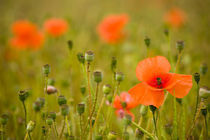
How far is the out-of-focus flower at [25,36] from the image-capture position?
78.8 inches

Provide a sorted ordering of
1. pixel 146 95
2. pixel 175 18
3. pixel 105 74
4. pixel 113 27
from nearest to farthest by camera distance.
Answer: pixel 146 95 → pixel 105 74 → pixel 113 27 → pixel 175 18

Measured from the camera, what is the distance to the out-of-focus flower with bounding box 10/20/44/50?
200 centimetres

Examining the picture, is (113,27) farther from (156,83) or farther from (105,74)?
(156,83)

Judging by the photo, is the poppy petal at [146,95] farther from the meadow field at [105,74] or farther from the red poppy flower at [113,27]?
the red poppy flower at [113,27]

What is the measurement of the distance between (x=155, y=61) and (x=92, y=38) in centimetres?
215

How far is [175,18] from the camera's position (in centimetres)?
254

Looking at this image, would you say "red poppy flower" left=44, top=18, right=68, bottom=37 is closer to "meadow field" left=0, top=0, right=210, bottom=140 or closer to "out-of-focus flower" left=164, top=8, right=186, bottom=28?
"meadow field" left=0, top=0, right=210, bottom=140

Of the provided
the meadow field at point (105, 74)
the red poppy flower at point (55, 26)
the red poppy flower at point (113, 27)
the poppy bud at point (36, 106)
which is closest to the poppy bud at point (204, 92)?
the meadow field at point (105, 74)

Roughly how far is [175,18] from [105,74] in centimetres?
138

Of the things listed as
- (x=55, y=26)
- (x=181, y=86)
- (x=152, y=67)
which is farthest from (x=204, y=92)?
(x=55, y=26)

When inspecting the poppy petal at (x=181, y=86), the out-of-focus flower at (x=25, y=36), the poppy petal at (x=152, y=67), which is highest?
the out-of-focus flower at (x=25, y=36)

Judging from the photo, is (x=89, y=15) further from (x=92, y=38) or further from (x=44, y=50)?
(x=44, y=50)

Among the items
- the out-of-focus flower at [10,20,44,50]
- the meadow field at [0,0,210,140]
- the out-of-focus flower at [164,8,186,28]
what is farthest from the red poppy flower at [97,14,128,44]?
the out-of-focus flower at [164,8,186,28]

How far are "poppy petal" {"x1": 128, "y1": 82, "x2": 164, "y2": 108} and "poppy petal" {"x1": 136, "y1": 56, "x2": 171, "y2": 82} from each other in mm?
54
